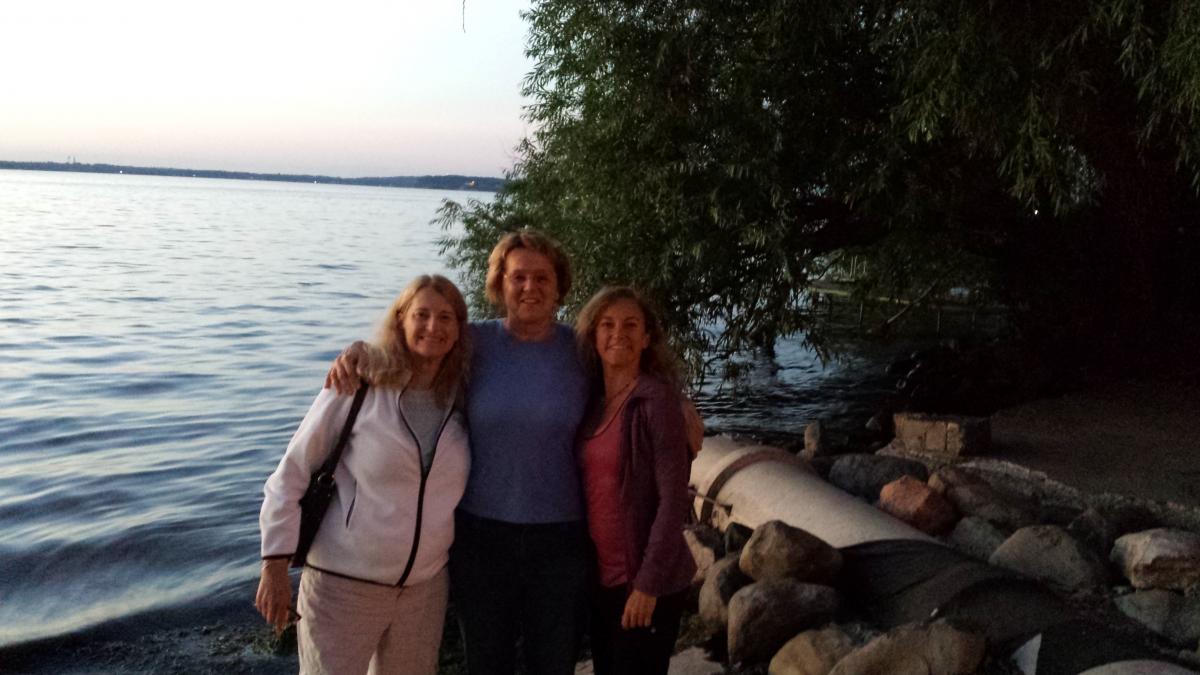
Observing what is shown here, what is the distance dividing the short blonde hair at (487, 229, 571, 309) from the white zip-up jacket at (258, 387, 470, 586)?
59 cm

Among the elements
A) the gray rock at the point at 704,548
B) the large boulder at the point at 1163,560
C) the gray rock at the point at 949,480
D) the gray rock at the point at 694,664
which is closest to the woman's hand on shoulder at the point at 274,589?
the gray rock at the point at 694,664

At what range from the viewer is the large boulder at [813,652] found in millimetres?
5295

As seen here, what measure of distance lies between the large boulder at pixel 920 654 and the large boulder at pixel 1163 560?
153cm

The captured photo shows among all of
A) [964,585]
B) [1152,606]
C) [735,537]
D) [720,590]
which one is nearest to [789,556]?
[720,590]

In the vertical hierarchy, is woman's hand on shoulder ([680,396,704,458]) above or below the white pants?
above

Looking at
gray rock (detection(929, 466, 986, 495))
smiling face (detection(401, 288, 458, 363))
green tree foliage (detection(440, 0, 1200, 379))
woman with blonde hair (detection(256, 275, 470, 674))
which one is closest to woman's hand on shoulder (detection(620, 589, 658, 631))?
woman with blonde hair (detection(256, 275, 470, 674))

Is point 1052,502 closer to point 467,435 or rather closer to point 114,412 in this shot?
point 467,435

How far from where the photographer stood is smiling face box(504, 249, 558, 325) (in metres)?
3.87

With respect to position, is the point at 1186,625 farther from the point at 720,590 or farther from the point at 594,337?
the point at 594,337

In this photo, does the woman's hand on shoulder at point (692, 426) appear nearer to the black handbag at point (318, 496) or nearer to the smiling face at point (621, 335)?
the smiling face at point (621, 335)

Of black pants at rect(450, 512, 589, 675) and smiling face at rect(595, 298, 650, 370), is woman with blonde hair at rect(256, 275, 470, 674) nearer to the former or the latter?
black pants at rect(450, 512, 589, 675)

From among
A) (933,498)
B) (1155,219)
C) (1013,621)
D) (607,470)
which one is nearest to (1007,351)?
(1155,219)

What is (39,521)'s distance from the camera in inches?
428

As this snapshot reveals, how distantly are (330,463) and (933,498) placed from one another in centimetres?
485
